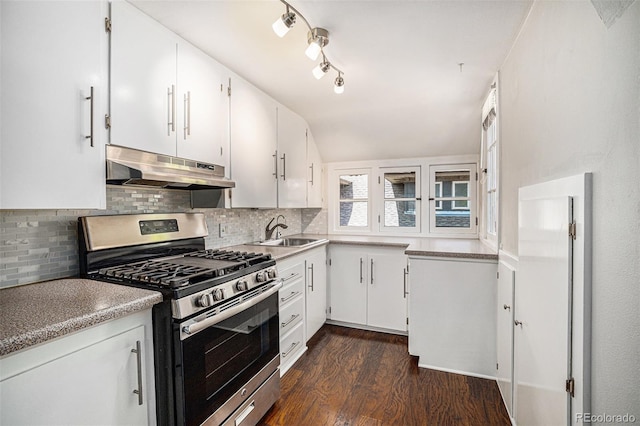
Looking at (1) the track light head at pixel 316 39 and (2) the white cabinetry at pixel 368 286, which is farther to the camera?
(2) the white cabinetry at pixel 368 286

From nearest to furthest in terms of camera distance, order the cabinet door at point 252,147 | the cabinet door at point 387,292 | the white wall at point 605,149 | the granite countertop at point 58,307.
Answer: the white wall at point 605,149
the granite countertop at point 58,307
the cabinet door at point 252,147
the cabinet door at point 387,292

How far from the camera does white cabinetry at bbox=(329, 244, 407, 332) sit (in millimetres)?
3053

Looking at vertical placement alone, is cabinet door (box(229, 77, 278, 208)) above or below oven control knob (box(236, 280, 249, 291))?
above

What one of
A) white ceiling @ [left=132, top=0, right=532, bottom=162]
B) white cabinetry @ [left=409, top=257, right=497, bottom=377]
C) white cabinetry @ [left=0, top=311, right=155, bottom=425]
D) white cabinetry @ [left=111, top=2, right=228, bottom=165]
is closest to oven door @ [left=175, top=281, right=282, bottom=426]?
white cabinetry @ [left=0, top=311, right=155, bottom=425]

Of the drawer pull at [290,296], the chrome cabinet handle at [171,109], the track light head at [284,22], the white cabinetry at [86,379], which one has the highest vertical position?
the track light head at [284,22]

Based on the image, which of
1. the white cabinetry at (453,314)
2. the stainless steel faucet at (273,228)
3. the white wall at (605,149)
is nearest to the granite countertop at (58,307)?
the white wall at (605,149)

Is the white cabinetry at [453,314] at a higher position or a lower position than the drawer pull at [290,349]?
higher

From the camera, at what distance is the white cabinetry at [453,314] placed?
90.1 inches

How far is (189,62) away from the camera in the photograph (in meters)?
1.86

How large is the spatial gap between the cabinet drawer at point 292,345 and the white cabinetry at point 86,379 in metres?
1.15

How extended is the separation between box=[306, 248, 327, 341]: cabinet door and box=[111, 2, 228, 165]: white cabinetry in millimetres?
1326

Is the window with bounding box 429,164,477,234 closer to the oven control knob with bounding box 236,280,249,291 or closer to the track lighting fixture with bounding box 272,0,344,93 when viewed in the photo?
the track lighting fixture with bounding box 272,0,344,93

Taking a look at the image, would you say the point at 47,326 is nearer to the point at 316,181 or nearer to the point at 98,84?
the point at 98,84

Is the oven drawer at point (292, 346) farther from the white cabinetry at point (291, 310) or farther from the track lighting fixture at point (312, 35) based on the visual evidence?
the track lighting fixture at point (312, 35)
